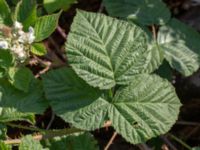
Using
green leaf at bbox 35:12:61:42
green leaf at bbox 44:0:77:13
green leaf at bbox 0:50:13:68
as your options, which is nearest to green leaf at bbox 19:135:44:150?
green leaf at bbox 0:50:13:68

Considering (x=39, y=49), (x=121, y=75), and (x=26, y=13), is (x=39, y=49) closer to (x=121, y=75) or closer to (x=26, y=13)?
(x=26, y=13)

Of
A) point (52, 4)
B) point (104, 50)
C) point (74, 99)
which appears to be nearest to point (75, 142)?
point (74, 99)

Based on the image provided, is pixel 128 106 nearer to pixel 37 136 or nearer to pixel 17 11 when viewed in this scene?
pixel 37 136

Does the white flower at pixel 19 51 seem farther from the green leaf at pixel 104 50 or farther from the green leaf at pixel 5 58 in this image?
the green leaf at pixel 104 50

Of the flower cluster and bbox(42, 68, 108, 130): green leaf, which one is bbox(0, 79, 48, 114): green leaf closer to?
bbox(42, 68, 108, 130): green leaf

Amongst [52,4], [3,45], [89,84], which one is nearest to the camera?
[3,45]

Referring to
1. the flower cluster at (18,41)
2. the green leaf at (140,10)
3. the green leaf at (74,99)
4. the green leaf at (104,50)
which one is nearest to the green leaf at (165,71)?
the green leaf at (140,10)

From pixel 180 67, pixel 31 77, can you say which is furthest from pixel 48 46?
pixel 180 67
